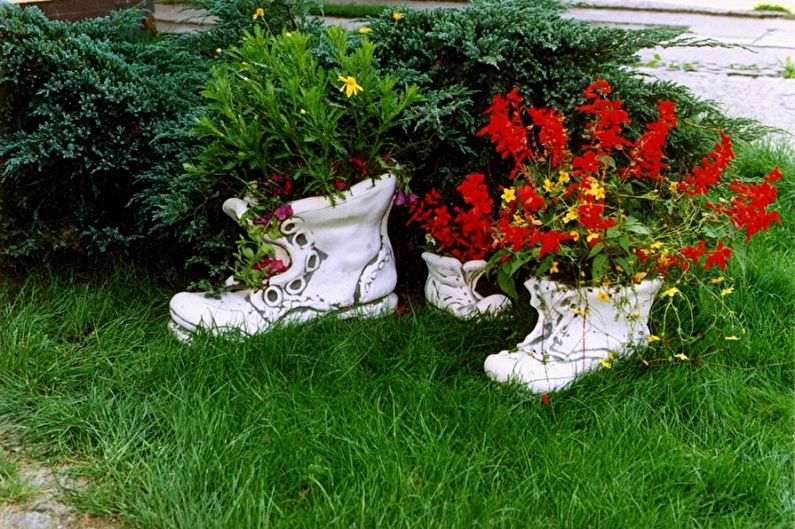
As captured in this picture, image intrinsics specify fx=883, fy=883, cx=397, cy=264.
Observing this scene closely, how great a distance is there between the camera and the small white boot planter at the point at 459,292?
305cm

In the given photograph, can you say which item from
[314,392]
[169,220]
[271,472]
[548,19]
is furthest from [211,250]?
[548,19]

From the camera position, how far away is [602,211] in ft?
8.97

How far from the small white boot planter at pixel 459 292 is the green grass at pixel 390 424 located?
70 mm

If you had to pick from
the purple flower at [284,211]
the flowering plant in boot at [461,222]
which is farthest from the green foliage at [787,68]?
the purple flower at [284,211]

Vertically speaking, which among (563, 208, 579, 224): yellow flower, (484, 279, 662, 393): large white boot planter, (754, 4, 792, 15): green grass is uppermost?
(563, 208, 579, 224): yellow flower

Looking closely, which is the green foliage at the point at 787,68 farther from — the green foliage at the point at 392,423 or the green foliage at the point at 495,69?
the green foliage at the point at 392,423

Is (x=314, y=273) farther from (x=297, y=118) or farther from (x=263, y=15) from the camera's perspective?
(x=263, y=15)

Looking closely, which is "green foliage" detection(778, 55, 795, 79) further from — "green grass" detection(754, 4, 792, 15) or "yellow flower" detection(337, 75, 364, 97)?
"yellow flower" detection(337, 75, 364, 97)

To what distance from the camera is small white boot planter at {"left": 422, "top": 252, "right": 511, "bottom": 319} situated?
120 inches

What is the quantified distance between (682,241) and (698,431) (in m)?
0.61

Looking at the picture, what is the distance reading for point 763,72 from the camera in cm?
601

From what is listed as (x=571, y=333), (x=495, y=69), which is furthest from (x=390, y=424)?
(x=495, y=69)

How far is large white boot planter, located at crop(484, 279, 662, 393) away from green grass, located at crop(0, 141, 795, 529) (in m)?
0.06

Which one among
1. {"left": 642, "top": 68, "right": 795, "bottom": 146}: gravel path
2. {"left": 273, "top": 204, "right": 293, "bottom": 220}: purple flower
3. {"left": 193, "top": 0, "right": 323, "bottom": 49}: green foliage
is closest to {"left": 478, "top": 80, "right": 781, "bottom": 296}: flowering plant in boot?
{"left": 273, "top": 204, "right": 293, "bottom": 220}: purple flower
